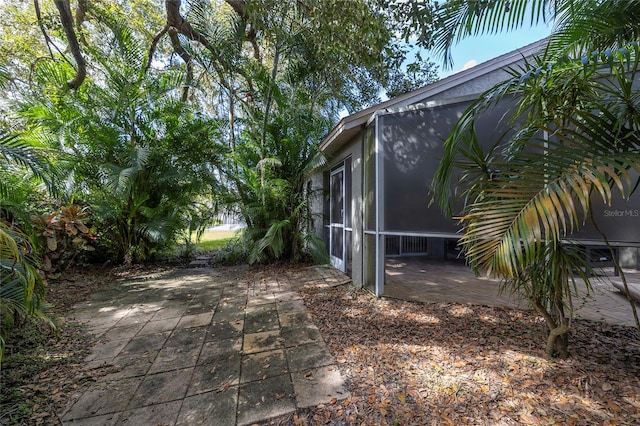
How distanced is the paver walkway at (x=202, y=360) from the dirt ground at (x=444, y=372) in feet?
0.54

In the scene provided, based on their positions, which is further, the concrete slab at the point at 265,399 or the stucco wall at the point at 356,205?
the stucco wall at the point at 356,205

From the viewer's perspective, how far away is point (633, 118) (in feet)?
5.40

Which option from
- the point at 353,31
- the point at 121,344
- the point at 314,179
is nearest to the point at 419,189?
the point at 353,31

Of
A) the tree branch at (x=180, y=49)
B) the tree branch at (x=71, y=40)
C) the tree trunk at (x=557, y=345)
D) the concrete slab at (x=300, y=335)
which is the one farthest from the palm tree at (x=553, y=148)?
the tree branch at (x=180, y=49)

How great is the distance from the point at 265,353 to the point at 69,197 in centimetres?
553

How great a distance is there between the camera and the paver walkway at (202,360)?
1896mm

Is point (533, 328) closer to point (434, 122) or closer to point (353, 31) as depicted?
point (434, 122)

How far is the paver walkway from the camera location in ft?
6.22

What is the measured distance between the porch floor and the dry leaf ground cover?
0.43m

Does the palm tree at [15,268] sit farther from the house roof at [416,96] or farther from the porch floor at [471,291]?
the house roof at [416,96]

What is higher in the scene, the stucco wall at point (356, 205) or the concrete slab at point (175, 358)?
the stucco wall at point (356, 205)

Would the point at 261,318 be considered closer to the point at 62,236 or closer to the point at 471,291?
the point at 471,291

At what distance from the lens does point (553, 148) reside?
5.71 feet

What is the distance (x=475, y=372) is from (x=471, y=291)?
8.55 feet
